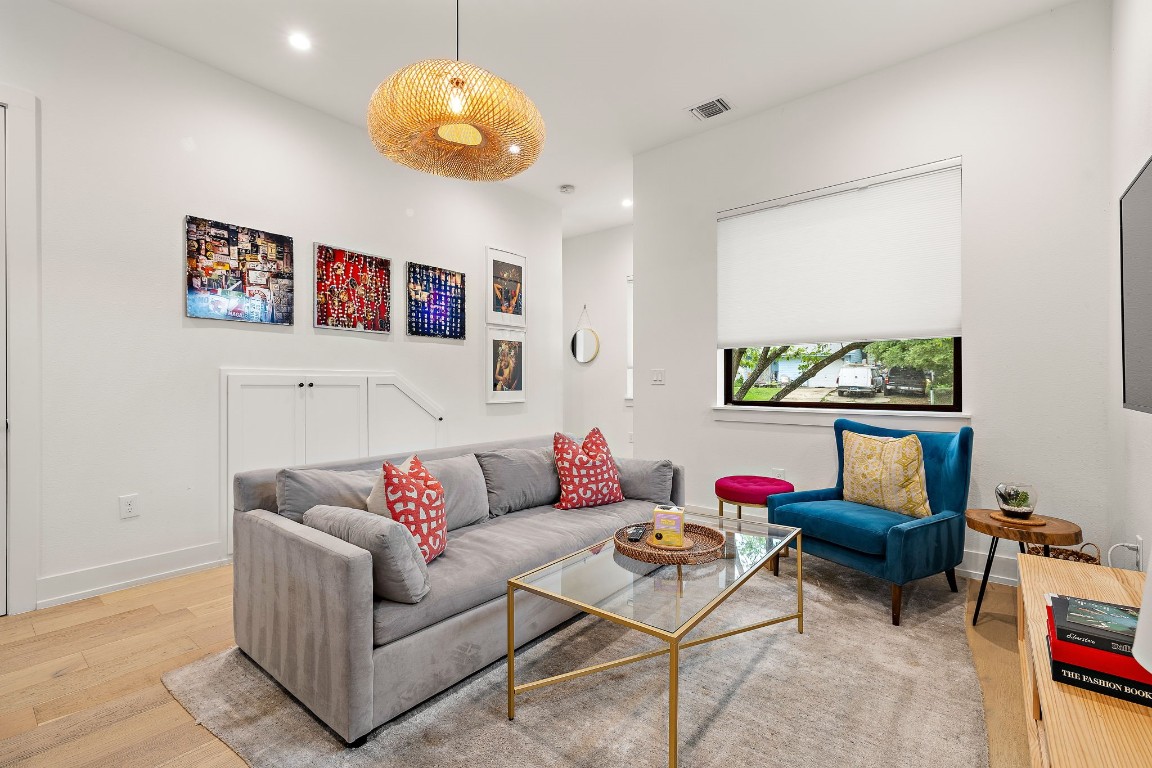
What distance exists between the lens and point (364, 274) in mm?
3801

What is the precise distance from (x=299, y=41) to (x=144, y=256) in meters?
1.43

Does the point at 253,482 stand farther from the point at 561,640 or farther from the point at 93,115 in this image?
the point at 93,115

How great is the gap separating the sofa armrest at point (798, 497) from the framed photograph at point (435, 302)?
9.06 ft

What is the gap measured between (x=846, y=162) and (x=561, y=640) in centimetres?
321

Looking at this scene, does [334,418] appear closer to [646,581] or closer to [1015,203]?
[646,581]

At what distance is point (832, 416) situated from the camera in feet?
11.2

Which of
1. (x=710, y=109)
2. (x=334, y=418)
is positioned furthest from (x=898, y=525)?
(x=334, y=418)

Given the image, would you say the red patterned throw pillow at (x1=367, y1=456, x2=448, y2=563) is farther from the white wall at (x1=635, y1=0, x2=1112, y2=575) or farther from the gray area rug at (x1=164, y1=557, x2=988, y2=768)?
the white wall at (x1=635, y1=0, x2=1112, y2=575)

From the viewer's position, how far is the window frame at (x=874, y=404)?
3.04m

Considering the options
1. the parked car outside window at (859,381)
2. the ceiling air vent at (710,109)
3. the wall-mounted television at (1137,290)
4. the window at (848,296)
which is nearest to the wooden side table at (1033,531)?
the wall-mounted television at (1137,290)

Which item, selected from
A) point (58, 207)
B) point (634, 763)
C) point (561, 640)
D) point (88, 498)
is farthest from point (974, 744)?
point (58, 207)

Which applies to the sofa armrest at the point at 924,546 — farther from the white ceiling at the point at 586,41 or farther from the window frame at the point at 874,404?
the white ceiling at the point at 586,41

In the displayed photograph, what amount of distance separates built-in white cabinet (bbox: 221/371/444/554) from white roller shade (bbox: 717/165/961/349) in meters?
2.43

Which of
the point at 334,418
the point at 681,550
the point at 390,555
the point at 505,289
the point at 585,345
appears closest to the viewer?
the point at 390,555
